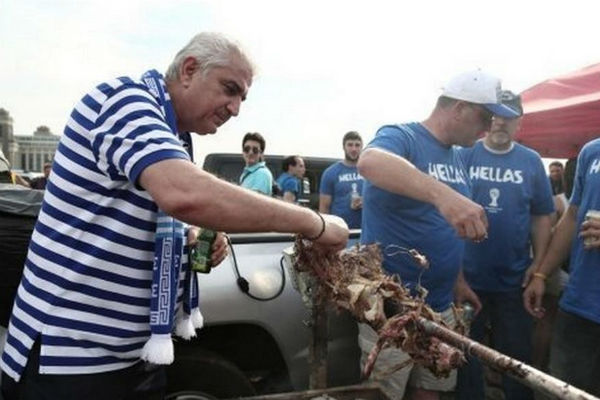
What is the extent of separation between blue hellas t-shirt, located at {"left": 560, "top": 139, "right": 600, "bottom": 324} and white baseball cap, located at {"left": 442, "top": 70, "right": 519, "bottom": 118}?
57 centimetres

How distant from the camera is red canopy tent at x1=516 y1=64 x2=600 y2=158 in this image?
648 centimetres

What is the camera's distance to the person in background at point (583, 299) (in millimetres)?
3207

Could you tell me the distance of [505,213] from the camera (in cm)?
407

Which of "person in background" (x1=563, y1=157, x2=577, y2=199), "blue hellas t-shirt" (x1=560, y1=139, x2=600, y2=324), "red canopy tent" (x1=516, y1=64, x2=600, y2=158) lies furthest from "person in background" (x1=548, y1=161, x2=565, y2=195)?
"blue hellas t-shirt" (x1=560, y1=139, x2=600, y2=324)

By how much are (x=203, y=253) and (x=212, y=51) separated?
74 centimetres

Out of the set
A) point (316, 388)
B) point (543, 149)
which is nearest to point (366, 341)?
point (316, 388)

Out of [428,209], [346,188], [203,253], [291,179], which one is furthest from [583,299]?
[291,179]

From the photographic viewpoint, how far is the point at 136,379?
1.97 m

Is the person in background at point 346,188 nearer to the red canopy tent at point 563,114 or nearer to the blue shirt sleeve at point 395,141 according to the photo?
the red canopy tent at point 563,114

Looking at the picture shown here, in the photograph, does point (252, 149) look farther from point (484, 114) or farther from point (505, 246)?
point (484, 114)

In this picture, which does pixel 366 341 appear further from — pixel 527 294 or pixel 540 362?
pixel 540 362

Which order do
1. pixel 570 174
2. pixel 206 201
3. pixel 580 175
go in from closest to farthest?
pixel 206 201
pixel 580 175
pixel 570 174

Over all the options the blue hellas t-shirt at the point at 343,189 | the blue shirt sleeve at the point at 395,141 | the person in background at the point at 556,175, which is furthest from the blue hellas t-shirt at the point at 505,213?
the person in background at the point at 556,175

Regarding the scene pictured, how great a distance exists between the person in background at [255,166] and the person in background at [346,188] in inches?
28.3
